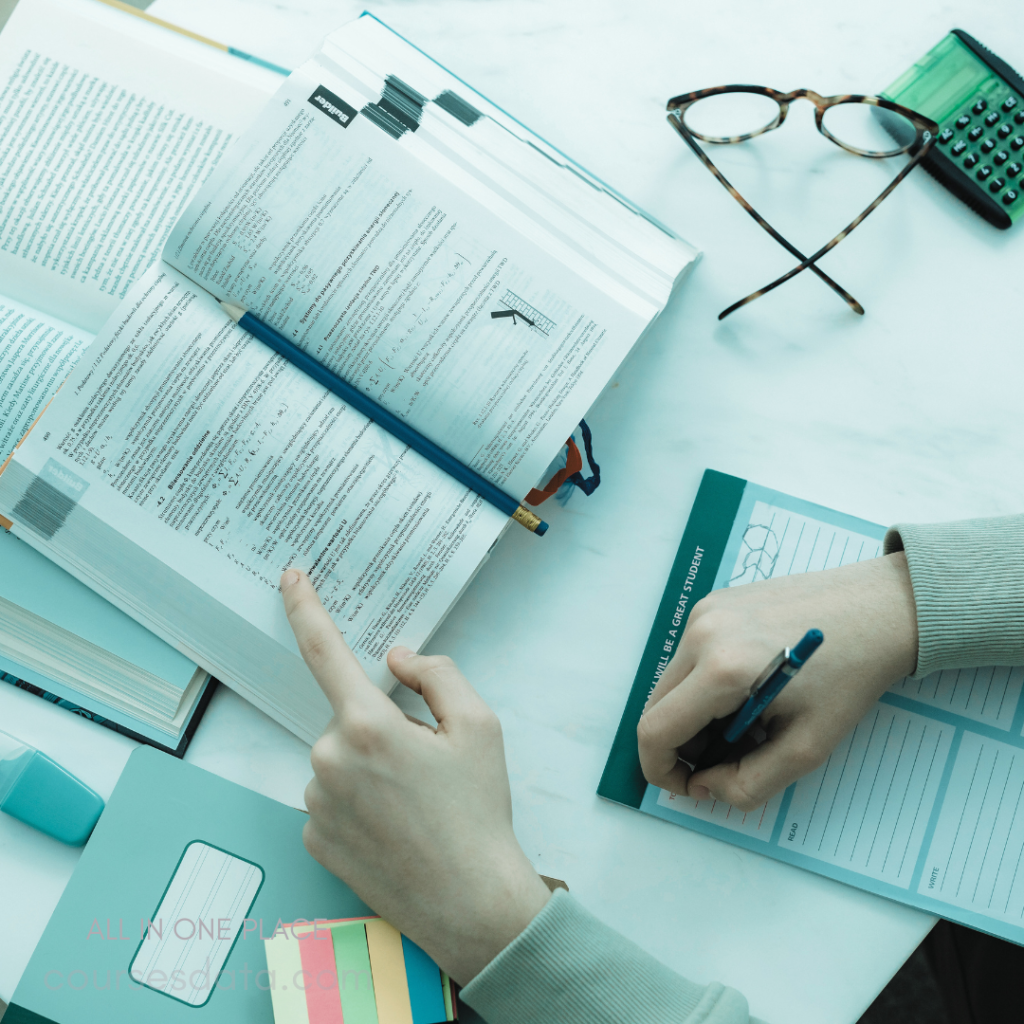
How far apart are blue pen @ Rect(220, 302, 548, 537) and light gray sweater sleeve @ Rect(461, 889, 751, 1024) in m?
0.30

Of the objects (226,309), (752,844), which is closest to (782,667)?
(752,844)

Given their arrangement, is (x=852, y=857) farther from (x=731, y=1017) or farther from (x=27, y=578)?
(x=27, y=578)

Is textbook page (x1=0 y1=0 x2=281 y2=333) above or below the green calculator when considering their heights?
below

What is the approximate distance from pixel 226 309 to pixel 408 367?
16 centimetres

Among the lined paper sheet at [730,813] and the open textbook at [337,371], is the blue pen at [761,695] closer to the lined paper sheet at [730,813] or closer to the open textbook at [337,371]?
the lined paper sheet at [730,813]

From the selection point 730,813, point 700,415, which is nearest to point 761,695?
point 730,813

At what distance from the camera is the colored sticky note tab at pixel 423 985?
0.59 meters

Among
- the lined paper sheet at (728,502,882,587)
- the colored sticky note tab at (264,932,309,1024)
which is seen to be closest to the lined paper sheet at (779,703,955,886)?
the lined paper sheet at (728,502,882,587)

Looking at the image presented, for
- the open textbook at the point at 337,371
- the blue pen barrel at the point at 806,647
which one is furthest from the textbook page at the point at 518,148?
the blue pen barrel at the point at 806,647

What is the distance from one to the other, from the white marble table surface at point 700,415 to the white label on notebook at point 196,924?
0.07 m

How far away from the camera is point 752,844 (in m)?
Answer: 0.65

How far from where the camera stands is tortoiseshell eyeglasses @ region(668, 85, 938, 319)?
691 mm

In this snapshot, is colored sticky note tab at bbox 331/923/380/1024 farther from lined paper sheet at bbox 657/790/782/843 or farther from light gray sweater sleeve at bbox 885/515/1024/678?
light gray sweater sleeve at bbox 885/515/1024/678

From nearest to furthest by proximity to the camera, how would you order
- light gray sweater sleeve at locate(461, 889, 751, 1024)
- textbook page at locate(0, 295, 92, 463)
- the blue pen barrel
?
the blue pen barrel → light gray sweater sleeve at locate(461, 889, 751, 1024) → textbook page at locate(0, 295, 92, 463)
